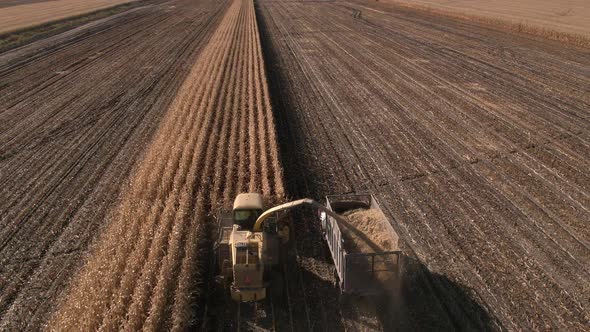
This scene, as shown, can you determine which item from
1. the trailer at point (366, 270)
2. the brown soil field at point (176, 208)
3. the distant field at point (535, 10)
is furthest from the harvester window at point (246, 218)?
the distant field at point (535, 10)

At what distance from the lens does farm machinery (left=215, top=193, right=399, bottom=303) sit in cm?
955

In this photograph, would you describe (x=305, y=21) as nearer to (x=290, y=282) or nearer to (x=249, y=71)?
(x=249, y=71)

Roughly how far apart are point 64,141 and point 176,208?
951 centimetres

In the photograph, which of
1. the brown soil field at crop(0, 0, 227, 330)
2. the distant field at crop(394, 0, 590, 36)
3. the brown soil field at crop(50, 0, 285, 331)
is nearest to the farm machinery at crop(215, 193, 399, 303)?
the brown soil field at crop(50, 0, 285, 331)

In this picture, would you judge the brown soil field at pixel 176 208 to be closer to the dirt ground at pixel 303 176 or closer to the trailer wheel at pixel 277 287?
the dirt ground at pixel 303 176

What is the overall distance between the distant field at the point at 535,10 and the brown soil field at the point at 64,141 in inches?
1262

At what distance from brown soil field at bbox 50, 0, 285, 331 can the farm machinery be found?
3.51 feet

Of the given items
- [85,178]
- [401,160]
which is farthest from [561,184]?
[85,178]

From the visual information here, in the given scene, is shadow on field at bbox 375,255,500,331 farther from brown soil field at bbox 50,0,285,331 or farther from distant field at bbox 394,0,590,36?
distant field at bbox 394,0,590,36

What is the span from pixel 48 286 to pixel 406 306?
848 cm

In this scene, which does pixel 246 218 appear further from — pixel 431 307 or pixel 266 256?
pixel 431 307

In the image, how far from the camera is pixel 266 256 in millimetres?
9969

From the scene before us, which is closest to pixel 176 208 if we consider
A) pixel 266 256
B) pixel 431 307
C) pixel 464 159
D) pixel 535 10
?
pixel 266 256

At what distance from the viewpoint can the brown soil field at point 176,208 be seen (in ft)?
31.1
